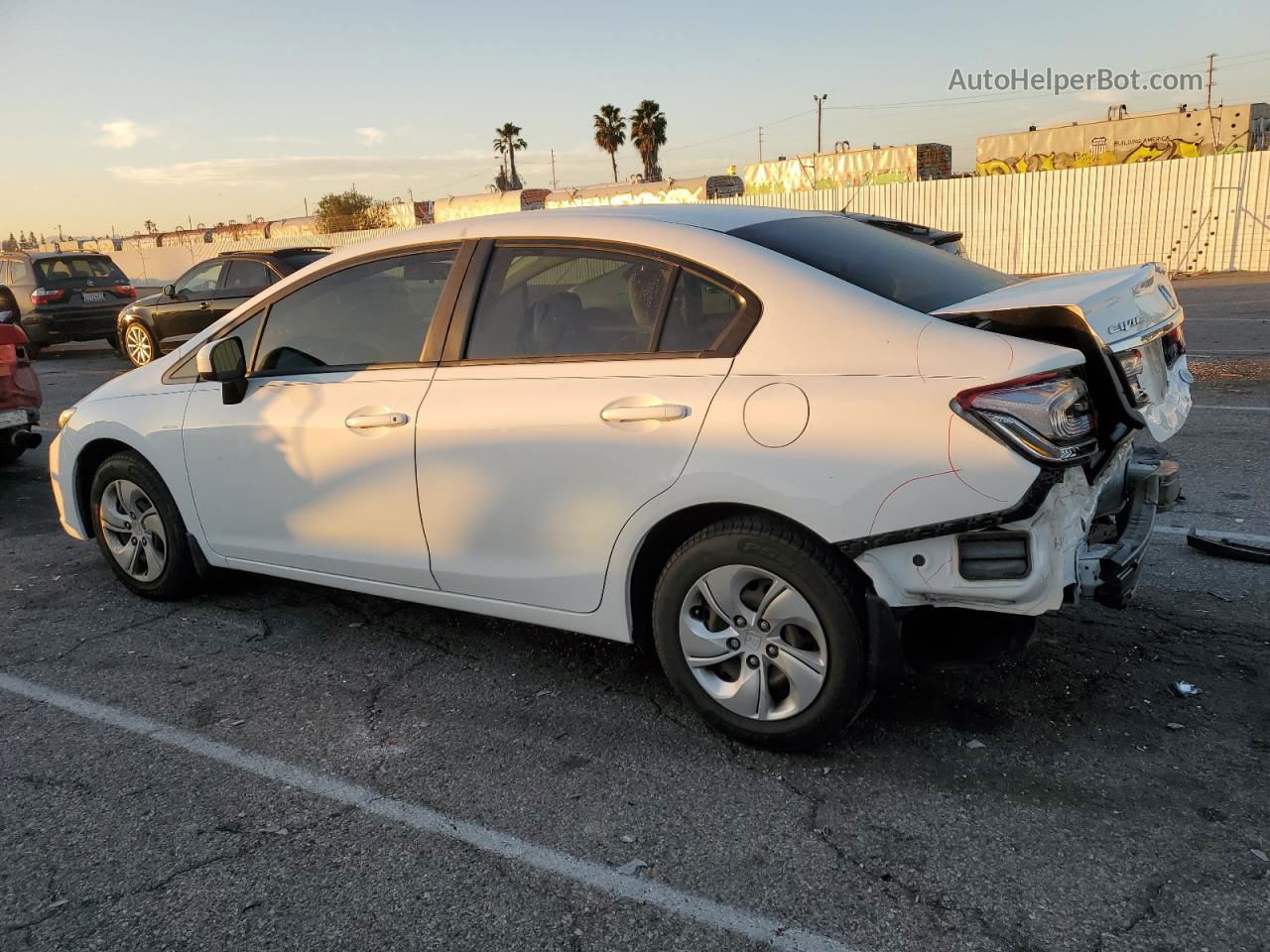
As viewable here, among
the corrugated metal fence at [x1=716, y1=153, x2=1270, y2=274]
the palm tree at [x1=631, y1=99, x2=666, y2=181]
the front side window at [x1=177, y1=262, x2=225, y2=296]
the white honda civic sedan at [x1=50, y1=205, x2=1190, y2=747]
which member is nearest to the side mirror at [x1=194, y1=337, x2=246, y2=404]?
the white honda civic sedan at [x1=50, y1=205, x2=1190, y2=747]

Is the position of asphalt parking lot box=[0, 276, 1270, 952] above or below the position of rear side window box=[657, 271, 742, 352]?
below

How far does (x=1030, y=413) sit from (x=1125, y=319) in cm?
59

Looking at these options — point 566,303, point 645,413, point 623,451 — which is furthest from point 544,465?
point 566,303

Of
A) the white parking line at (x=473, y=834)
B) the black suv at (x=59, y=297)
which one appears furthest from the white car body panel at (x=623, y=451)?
the black suv at (x=59, y=297)

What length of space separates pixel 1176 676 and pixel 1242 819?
882 mm

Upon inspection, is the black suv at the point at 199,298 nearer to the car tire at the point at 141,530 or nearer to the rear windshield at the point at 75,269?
the rear windshield at the point at 75,269

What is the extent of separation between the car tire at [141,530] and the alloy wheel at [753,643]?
2623 mm

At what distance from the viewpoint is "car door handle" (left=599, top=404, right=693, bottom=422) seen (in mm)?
3047

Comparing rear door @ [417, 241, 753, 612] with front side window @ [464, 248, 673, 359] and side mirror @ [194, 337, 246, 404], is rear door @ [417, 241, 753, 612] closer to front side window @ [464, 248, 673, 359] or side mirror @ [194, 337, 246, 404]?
front side window @ [464, 248, 673, 359]

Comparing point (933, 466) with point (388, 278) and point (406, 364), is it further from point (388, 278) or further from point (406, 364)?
point (388, 278)

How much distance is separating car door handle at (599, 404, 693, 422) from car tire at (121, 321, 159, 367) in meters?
13.4

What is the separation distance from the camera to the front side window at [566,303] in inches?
129

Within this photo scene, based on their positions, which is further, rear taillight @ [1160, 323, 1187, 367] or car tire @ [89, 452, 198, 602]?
car tire @ [89, 452, 198, 602]

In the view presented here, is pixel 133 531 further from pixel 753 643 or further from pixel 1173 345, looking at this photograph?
pixel 1173 345
